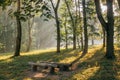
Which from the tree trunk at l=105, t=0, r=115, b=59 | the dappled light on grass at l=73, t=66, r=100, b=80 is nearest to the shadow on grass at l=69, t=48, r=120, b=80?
the dappled light on grass at l=73, t=66, r=100, b=80

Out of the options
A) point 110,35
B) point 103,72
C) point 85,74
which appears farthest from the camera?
point 110,35

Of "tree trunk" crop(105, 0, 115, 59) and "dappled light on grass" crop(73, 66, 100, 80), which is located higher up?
"tree trunk" crop(105, 0, 115, 59)

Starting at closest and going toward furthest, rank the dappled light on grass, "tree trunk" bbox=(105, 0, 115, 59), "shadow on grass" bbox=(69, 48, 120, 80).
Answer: "shadow on grass" bbox=(69, 48, 120, 80)
the dappled light on grass
"tree trunk" bbox=(105, 0, 115, 59)

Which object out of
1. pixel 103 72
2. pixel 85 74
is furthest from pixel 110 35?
pixel 85 74

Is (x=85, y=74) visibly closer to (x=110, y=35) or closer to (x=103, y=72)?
(x=103, y=72)

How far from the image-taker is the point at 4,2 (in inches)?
582

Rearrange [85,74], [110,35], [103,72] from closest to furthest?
1. [85,74]
2. [103,72]
3. [110,35]

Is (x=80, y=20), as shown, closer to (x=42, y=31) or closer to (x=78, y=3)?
(x=78, y=3)

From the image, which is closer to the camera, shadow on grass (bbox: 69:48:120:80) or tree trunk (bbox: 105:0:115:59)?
shadow on grass (bbox: 69:48:120:80)

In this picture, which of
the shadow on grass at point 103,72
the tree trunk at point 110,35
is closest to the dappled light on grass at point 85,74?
the shadow on grass at point 103,72

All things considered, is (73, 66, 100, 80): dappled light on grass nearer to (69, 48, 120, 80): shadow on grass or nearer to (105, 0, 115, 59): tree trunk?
(69, 48, 120, 80): shadow on grass

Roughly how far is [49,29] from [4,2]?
89.1m

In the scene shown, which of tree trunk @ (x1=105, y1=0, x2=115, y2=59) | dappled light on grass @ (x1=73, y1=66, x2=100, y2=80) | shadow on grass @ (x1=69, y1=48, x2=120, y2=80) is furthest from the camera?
tree trunk @ (x1=105, y1=0, x2=115, y2=59)

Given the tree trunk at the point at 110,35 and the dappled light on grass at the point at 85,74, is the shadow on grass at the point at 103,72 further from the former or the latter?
the tree trunk at the point at 110,35
